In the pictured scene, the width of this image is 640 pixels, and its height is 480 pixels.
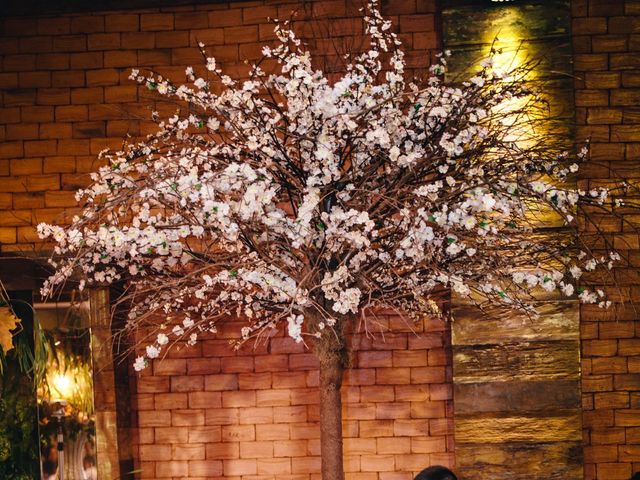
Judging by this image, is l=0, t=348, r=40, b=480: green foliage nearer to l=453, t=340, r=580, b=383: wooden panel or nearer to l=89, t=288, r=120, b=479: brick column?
l=89, t=288, r=120, b=479: brick column

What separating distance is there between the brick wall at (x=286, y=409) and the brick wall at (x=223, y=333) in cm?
1

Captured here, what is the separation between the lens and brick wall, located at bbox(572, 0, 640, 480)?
577cm

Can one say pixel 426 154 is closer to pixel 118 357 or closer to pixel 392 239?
pixel 392 239

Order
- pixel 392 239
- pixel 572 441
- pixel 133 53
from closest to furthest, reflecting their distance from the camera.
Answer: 1. pixel 392 239
2. pixel 572 441
3. pixel 133 53

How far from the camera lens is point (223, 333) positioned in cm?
588

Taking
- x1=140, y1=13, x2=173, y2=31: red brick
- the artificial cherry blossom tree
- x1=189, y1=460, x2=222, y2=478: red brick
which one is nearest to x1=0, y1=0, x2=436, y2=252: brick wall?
x1=140, y1=13, x2=173, y2=31: red brick

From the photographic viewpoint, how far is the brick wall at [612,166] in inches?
227

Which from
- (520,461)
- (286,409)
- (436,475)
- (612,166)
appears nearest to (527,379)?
(520,461)

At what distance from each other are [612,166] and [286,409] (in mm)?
4088

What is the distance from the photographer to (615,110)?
5.79m

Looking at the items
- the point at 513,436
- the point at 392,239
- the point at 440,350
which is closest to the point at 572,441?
the point at 513,436

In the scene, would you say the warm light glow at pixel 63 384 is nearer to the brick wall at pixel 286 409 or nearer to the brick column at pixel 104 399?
the brick column at pixel 104 399

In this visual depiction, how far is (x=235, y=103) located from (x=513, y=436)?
13.5ft

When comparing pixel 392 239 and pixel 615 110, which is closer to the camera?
pixel 392 239
